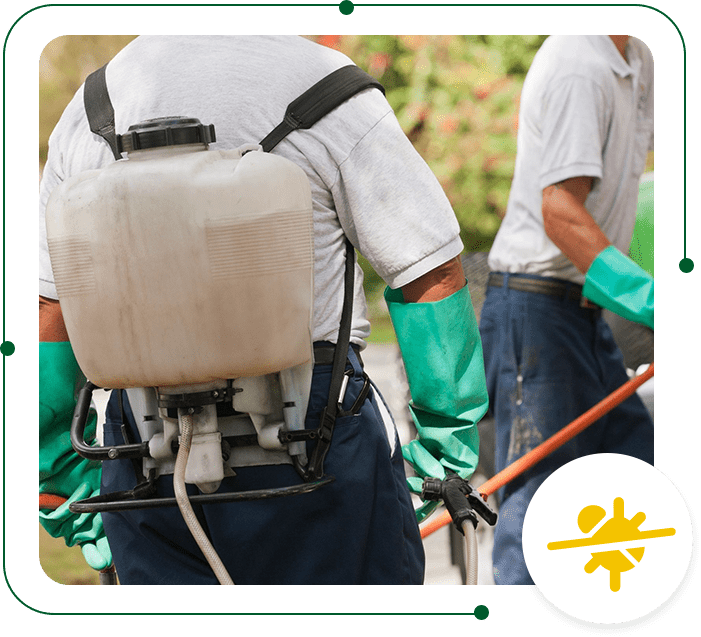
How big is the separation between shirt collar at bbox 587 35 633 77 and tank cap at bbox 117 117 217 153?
84cm

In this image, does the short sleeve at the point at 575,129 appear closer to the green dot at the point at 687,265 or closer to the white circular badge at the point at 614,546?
the green dot at the point at 687,265

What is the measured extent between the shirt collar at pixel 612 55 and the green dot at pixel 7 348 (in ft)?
3.90

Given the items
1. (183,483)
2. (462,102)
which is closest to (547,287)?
(462,102)

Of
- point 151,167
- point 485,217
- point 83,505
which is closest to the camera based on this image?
point 151,167

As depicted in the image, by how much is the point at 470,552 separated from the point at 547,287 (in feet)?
2.86

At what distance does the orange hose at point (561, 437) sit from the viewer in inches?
77.0

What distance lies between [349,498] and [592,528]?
A: 39cm

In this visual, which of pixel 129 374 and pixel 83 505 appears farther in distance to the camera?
pixel 83 505

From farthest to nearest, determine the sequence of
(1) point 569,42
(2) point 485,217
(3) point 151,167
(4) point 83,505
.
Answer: (2) point 485,217 → (1) point 569,42 → (4) point 83,505 → (3) point 151,167

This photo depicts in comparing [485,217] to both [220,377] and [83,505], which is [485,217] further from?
[83,505]

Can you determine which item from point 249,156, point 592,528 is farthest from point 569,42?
point 592,528

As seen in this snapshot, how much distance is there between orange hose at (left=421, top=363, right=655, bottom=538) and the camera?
196 centimetres

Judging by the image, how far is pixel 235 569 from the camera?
1.44 meters

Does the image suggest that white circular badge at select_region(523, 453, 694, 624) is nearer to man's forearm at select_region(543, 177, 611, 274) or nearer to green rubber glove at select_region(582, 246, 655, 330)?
green rubber glove at select_region(582, 246, 655, 330)
